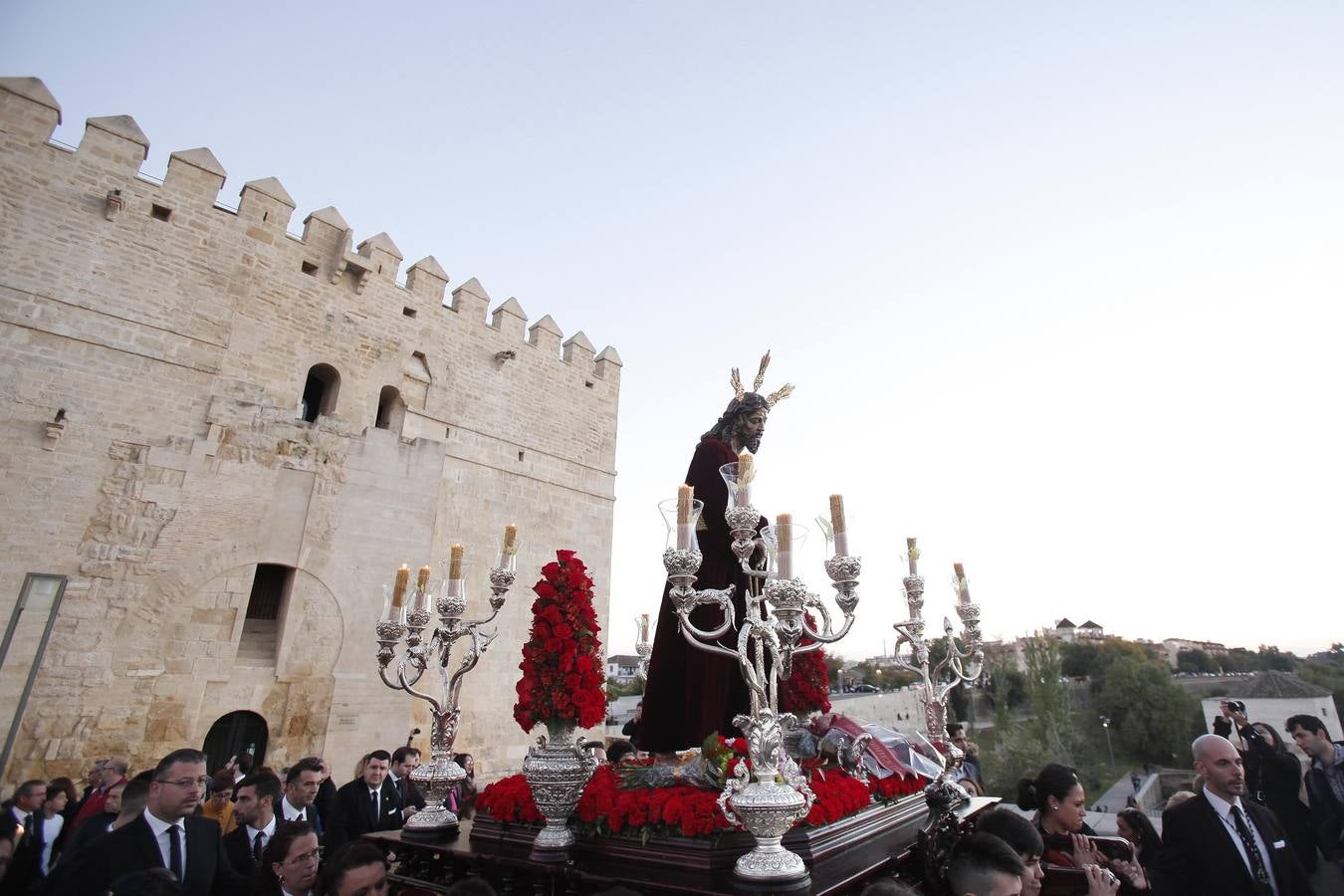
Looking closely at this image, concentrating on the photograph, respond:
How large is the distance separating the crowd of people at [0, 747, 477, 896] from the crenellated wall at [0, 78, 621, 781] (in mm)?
4377

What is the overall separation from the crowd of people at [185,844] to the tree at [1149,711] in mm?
35062

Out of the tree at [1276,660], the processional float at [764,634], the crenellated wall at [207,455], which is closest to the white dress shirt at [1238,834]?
the processional float at [764,634]

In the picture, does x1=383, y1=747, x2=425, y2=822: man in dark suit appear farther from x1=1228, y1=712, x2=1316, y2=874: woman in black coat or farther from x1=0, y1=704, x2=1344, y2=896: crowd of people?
x1=1228, y1=712, x2=1316, y2=874: woman in black coat

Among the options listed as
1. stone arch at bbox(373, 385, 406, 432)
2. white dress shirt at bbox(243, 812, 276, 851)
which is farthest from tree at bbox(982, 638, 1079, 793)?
white dress shirt at bbox(243, 812, 276, 851)

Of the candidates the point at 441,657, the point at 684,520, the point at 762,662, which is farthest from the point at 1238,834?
the point at 441,657

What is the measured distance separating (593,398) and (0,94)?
11.3 m

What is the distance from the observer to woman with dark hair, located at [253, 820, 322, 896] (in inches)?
111

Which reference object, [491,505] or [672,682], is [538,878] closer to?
[672,682]

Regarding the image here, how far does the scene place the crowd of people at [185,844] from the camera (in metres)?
2.59

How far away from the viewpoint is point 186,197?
10.8 metres

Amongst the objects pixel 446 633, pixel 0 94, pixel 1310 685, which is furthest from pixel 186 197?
pixel 1310 685

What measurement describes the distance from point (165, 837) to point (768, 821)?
287 centimetres

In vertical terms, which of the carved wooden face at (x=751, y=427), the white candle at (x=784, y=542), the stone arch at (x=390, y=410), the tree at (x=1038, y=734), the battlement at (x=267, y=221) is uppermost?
the battlement at (x=267, y=221)

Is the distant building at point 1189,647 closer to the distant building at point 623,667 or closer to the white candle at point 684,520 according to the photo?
the distant building at point 623,667
